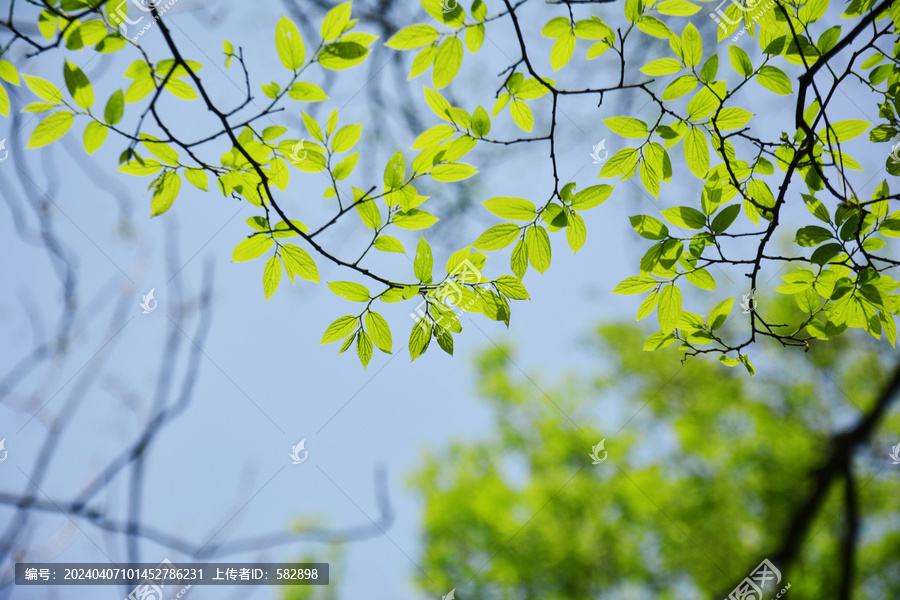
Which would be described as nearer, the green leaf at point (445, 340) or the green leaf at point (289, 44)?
the green leaf at point (289, 44)

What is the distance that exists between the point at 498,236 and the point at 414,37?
0.34 meters

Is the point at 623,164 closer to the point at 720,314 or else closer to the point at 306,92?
the point at 720,314

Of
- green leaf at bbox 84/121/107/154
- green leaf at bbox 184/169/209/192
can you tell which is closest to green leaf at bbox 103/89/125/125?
green leaf at bbox 84/121/107/154

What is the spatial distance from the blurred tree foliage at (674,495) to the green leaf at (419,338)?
452 cm

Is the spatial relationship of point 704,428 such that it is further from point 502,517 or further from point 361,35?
point 361,35

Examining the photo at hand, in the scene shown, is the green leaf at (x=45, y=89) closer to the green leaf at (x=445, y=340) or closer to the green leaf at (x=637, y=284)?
the green leaf at (x=445, y=340)

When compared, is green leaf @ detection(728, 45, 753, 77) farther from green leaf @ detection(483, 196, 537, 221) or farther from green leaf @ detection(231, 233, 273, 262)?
green leaf @ detection(231, 233, 273, 262)

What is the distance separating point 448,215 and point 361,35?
7.55 ft

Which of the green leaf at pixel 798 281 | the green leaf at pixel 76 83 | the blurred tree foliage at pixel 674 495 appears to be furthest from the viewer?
the blurred tree foliage at pixel 674 495

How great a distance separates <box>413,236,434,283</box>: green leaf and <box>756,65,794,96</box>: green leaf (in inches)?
27.9

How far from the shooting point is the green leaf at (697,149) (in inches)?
34.0

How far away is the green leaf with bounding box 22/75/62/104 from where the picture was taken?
2.33 feet

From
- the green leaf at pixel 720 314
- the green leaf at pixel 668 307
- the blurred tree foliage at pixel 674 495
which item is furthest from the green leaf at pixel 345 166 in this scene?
the blurred tree foliage at pixel 674 495

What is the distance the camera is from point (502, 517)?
4.89 m
